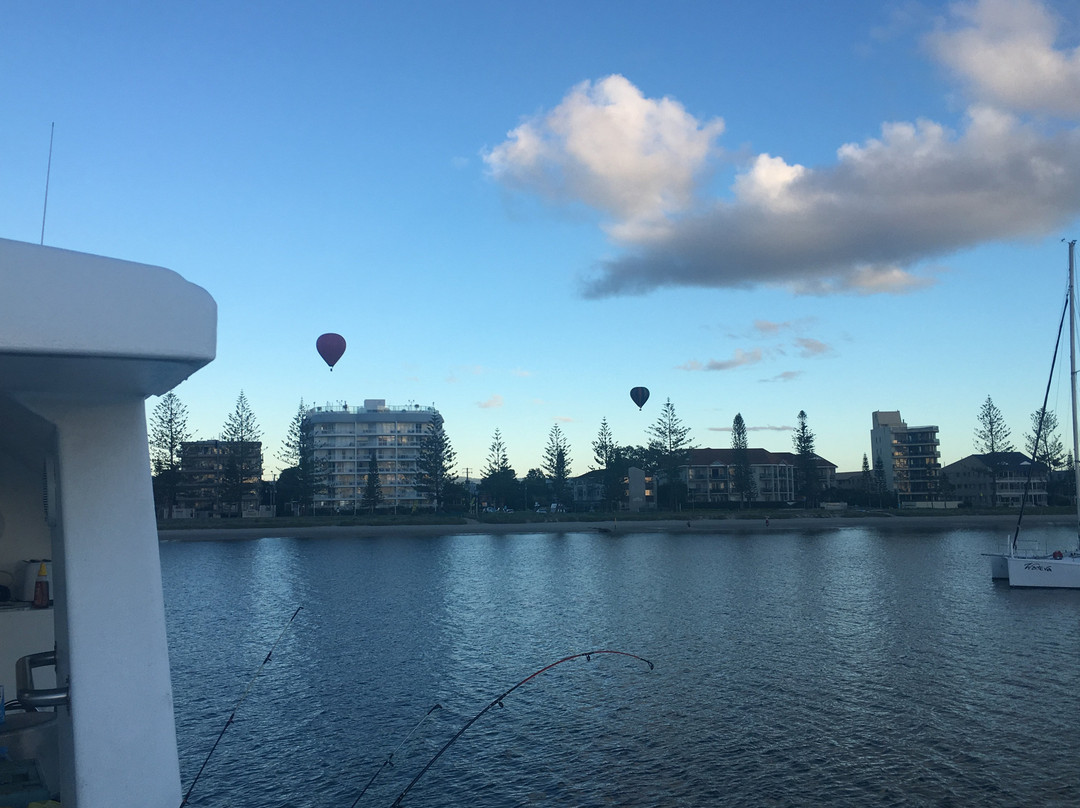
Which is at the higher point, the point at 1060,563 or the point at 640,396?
the point at 640,396

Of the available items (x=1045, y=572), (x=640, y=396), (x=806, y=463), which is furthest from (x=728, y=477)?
(x=1045, y=572)

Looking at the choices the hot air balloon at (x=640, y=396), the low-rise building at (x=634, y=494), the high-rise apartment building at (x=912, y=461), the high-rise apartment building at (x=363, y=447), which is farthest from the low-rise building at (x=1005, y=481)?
the high-rise apartment building at (x=363, y=447)

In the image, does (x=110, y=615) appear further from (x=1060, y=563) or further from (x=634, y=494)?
(x=634, y=494)

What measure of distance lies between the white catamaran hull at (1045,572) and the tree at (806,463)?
72.5 meters

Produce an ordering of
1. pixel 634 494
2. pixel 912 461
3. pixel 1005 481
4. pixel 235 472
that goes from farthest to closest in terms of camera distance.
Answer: pixel 912 461 → pixel 1005 481 → pixel 634 494 → pixel 235 472

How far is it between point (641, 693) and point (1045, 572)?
2707cm

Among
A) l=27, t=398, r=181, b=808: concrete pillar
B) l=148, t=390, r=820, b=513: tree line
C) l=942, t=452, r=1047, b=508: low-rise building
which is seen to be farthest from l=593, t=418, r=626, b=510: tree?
l=27, t=398, r=181, b=808: concrete pillar

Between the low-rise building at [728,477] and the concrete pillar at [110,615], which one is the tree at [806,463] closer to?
the low-rise building at [728,477]

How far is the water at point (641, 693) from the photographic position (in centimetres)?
1320

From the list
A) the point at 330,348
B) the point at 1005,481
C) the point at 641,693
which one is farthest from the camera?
the point at 1005,481

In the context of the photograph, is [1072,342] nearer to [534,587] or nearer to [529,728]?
[534,587]

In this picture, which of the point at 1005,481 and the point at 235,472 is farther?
the point at 1005,481

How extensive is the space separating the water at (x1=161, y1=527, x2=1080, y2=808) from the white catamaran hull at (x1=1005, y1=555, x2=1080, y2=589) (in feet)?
3.51

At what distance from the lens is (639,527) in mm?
88750
